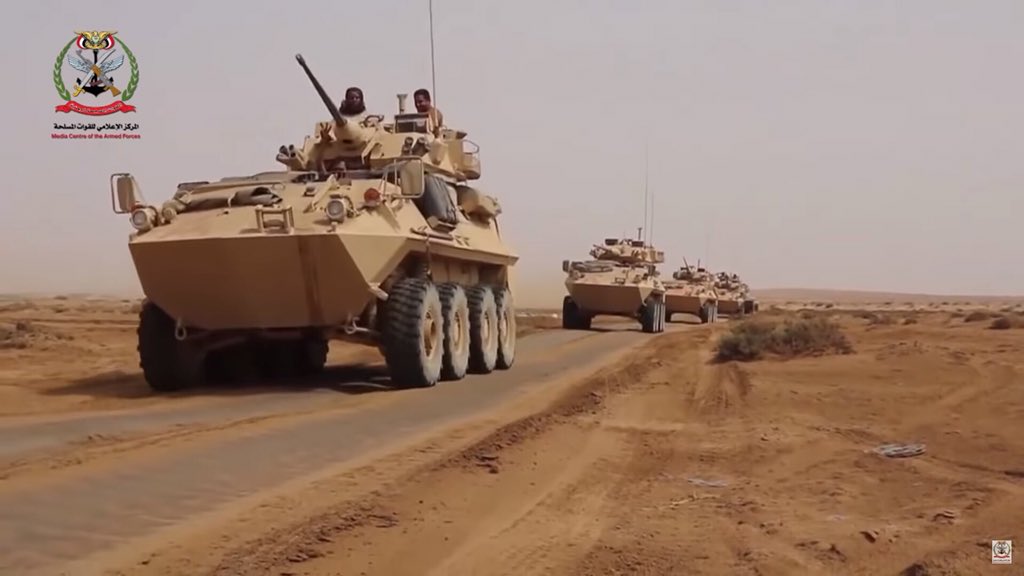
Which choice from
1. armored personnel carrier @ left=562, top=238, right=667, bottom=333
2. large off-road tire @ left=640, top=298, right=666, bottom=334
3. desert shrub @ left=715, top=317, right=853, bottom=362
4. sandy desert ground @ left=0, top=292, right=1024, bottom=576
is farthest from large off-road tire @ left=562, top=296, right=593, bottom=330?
sandy desert ground @ left=0, top=292, right=1024, bottom=576

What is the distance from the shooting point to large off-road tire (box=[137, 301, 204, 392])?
41.2 ft

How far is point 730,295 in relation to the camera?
166 feet

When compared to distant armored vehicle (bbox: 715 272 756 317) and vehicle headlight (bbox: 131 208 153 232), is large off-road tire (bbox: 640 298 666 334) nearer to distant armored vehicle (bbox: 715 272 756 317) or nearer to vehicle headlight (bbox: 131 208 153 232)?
distant armored vehicle (bbox: 715 272 756 317)

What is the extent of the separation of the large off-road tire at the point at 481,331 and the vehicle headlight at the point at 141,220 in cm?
481

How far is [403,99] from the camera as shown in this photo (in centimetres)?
1712

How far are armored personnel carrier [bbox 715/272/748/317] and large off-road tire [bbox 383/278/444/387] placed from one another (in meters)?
37.6

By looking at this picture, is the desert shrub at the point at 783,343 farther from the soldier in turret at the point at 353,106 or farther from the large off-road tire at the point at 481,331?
the soldier in turret at the point at 353,106

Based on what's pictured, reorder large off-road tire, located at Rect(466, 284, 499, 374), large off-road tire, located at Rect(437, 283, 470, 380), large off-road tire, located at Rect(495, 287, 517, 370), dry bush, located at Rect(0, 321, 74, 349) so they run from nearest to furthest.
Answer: large off-road tire, located at Rect(437, 283, 470, 380)
large off-road tire, located at Rect(466, 284, 499, 374)
large off-road tire, located at Rect(495, 287, 517, 370)
dry bush, located at Rect(0, 321, 74, 349)

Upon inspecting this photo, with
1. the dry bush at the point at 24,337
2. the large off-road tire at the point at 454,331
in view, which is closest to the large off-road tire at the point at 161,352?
the large off-road tire at the point at 454,331

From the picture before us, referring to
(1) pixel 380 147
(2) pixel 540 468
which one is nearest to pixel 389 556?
(2) pixel 540 468

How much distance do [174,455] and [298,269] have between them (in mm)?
4726

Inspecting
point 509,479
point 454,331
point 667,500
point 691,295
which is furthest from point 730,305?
point 667,500

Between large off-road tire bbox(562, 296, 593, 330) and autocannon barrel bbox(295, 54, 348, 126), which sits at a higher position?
autocannon barrel bbox(295, 54, 348, 126)

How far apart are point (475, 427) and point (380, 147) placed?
6749 mm
